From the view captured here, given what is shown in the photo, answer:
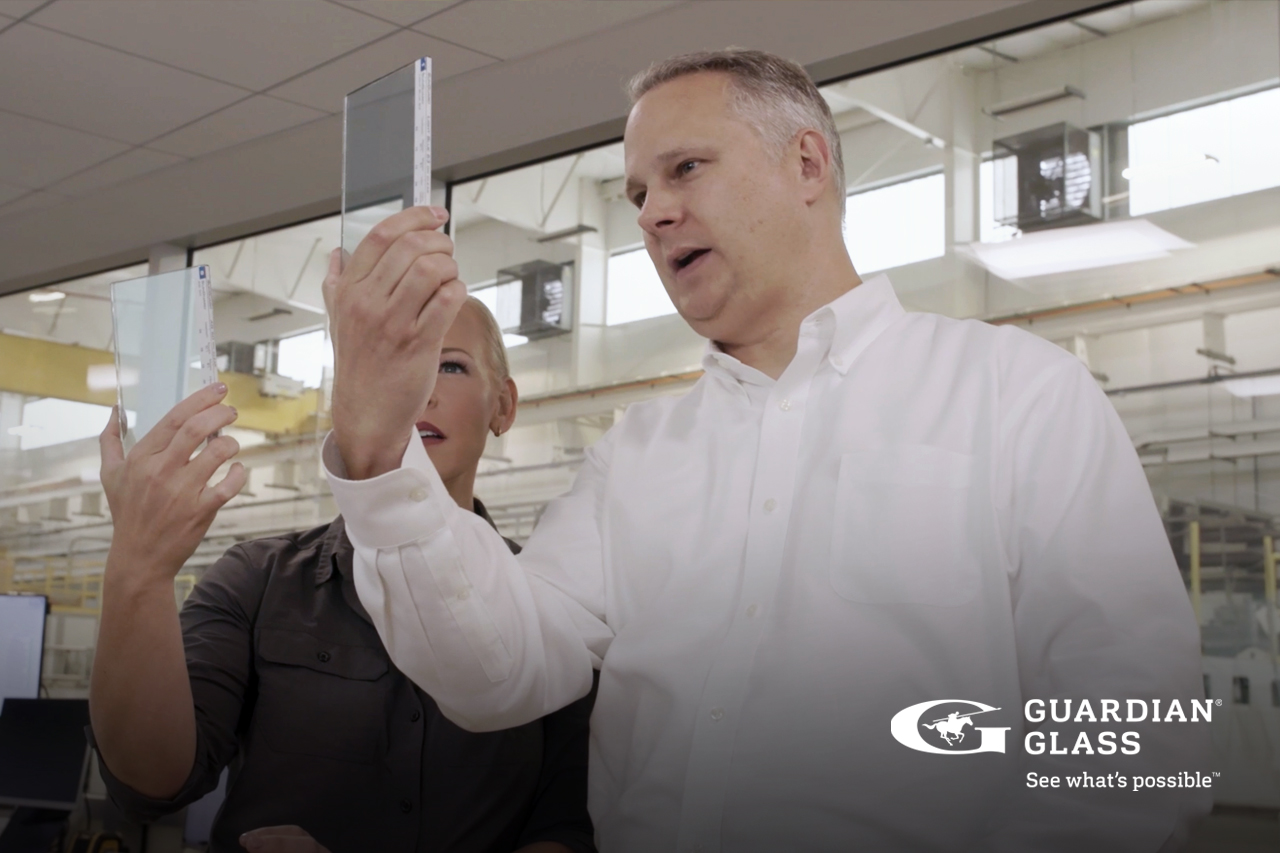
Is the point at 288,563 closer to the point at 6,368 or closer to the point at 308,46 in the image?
the point at 308,46

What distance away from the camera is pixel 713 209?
1506 millimetres

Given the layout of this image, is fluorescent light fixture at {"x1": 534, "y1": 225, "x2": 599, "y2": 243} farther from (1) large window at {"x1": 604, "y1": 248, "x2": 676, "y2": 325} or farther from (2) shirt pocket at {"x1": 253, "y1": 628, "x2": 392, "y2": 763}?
(2) shirt pocket at {"x1": 253, "y1": 628, "x2": 392, "y2": 763}

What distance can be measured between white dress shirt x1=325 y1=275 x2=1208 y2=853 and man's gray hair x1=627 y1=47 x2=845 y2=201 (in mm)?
270

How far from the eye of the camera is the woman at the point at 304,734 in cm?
143

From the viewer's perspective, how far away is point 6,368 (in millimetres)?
6539

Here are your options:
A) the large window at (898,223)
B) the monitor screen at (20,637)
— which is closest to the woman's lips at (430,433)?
the large window at (898,223)

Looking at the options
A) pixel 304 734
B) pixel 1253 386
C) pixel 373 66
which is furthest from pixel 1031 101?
pixel 304 734

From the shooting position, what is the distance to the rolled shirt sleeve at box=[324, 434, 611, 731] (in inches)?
46.2

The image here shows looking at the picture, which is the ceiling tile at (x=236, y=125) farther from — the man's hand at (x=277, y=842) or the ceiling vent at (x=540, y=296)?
the man's hand at (x=277, y=842)

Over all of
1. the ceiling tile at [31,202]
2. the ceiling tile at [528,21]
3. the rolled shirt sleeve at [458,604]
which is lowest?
the rolled shirt sleeve at [458,604]

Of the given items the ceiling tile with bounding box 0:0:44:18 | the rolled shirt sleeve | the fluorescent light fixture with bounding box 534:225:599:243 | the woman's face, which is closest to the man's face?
the rolled shirt sleeve

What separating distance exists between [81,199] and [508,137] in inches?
92.3

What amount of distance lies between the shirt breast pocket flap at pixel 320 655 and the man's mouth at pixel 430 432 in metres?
0.37

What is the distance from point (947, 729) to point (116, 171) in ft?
15.7
